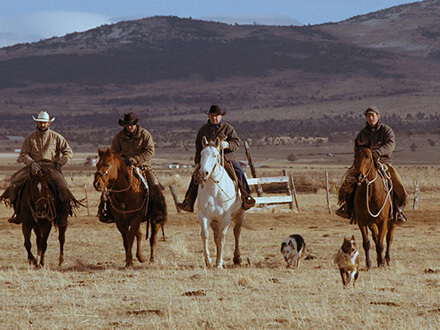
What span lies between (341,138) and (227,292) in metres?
77.9

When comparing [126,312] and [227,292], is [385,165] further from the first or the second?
[126,312]

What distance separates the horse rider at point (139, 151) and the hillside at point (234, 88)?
290 ft

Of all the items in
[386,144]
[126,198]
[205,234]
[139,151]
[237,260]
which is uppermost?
[386,144]

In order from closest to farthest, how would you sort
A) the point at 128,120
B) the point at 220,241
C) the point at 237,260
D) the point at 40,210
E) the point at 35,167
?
the point at 220,241, the point at 35,167, the point at 40,210, the point at 237,260, the point at 128,120

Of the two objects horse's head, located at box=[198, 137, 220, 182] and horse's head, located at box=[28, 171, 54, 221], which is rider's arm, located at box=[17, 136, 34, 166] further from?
horse's head, located at box=[198, 137, 220, 182]

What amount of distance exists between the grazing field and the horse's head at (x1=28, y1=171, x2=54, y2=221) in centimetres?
82

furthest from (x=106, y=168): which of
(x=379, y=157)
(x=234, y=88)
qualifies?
(x=234, y=88)

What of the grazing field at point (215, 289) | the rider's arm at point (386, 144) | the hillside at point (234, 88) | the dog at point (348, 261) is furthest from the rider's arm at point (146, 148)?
the hillside at point (234, 88)

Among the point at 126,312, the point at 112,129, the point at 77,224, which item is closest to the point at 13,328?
the point at 126,312

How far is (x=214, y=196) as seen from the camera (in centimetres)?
1357

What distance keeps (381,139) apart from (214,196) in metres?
2.81

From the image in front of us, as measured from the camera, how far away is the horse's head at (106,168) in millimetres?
13113

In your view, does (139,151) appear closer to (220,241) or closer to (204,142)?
(204,142)

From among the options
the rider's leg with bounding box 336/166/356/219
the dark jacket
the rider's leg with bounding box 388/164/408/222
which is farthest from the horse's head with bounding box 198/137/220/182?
the rider's leg with bounding box 388/164/408/222
